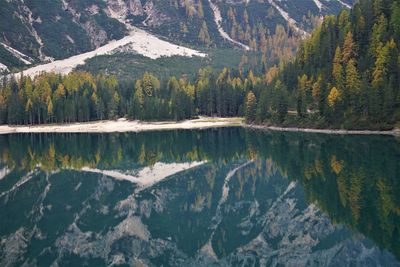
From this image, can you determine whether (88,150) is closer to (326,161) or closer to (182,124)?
(326,161)

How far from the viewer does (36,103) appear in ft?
565

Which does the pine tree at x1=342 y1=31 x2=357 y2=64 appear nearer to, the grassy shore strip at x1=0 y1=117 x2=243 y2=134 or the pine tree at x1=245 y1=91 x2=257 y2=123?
the pine tree at x1=245 y1=91 x2=257 y2=123

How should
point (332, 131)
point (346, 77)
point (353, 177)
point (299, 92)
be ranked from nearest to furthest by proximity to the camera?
point (353, 177), point (332, 131), point (346, 77), point (299, 92)

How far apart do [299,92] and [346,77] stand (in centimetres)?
1250

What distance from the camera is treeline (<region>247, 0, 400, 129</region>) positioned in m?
96.2

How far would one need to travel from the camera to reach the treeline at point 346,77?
316ft

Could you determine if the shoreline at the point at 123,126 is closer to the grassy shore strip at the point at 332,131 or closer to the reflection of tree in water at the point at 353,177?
the grassy shore strip at the point at 332,131

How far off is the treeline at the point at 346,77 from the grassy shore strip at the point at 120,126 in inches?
647

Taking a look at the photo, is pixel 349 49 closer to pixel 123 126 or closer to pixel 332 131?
pixel 332 131

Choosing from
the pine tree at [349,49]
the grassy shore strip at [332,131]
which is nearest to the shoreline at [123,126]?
the grassy shore strip at [332,131]

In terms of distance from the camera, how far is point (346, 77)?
361 ft

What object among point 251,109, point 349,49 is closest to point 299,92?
point 349,49

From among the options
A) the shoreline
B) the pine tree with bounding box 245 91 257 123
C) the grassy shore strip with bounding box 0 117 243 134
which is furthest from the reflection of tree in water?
the grassy shore strip with bounding box 0 117 243 134

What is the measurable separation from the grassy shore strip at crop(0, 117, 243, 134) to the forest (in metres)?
4.77
